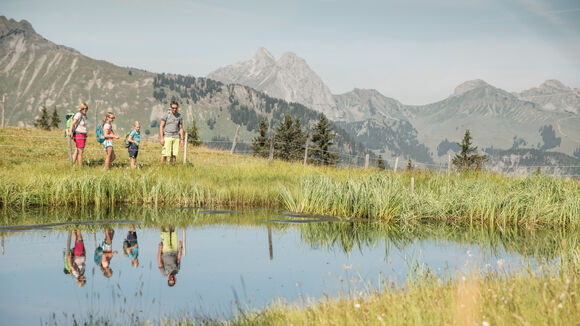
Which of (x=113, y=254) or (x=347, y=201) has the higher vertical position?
(x=347, y=201)

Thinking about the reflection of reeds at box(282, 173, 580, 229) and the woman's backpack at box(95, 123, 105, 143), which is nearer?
the reflection of reeds at box(282, 173, 580, 229)

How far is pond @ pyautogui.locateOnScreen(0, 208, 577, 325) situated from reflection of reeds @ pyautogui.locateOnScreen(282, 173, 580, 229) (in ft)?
3.05

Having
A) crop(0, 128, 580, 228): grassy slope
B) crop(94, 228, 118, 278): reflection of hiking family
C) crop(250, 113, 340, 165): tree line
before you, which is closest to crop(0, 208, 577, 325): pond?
crop(94, 228, 118, 278): reflection of hiking family

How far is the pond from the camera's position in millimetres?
6922

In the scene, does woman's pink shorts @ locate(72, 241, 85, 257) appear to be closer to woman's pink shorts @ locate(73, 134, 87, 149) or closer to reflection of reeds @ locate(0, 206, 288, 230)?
reflection of reeds @ locate(0, 206, 288, 230)

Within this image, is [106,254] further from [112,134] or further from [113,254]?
[112,134]

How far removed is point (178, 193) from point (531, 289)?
12.1m

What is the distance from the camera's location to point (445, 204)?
48.4ft

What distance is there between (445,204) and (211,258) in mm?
7982

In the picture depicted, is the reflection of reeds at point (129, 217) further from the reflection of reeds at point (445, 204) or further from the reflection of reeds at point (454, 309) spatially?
the reflection of reeds at point (454, 309)

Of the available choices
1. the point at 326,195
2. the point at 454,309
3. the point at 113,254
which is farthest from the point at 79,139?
the point at 454,309

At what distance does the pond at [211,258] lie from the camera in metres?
6.92

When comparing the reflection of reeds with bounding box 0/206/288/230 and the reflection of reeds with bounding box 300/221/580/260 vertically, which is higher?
the reflection of reeds with bounding box 300/221/580/260

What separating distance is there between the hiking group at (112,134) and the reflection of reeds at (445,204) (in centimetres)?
678
